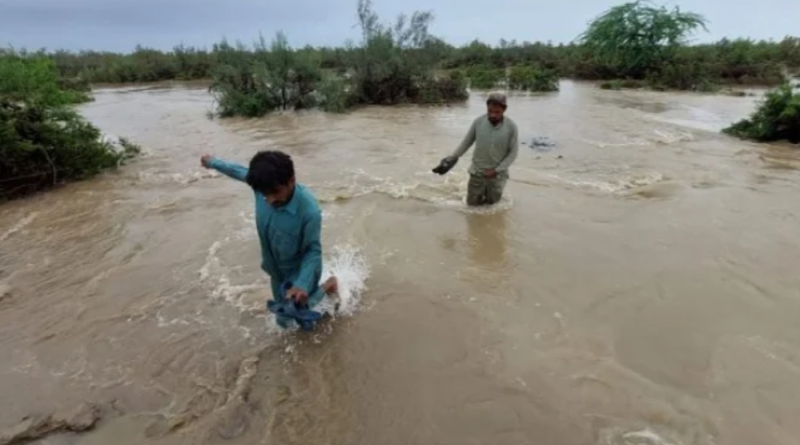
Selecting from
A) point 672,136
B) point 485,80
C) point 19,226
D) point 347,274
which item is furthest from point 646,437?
point 485,80

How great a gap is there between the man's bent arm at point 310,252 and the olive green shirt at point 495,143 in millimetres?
3339

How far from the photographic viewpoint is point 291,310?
3508mm

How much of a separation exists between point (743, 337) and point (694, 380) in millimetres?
771

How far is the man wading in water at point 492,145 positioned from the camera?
6.19 m

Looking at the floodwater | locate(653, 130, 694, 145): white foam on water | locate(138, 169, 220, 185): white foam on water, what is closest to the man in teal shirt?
the floodwater

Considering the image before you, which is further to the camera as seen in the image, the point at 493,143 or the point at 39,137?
the point at 39,137

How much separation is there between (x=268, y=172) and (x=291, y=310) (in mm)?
951

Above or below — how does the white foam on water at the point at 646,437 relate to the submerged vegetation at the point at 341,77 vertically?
below

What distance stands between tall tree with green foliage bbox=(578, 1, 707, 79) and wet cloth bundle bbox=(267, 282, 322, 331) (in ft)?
83.5

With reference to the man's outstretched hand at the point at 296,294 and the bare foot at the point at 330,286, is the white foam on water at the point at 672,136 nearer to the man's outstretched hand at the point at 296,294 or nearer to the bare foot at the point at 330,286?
the bare foot at the point at 330,286

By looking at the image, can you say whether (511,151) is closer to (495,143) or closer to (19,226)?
(495,143)

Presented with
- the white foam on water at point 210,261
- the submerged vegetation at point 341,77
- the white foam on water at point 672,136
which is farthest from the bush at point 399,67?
the white foam on water at point 210,261

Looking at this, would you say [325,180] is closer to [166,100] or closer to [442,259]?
[442,259]

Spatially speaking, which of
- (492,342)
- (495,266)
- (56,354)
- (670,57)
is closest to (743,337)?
(492,342)
